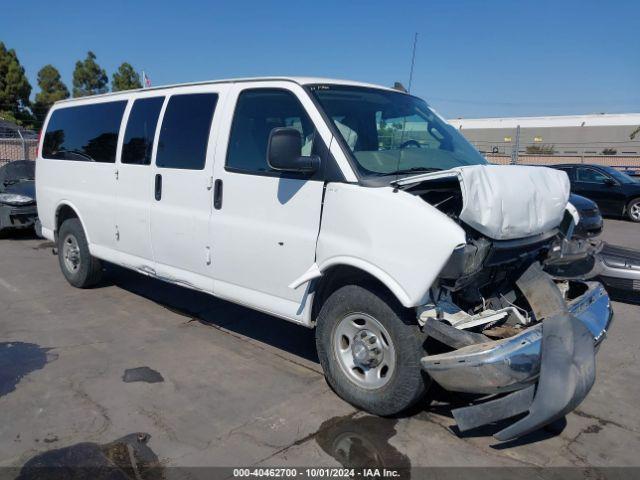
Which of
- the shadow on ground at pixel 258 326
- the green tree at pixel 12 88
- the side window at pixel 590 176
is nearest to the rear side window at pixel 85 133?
the shadow on ground at pixel 258 326

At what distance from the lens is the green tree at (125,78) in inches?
1778

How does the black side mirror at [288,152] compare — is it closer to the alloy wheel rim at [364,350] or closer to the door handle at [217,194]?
the door handle at [217,194]

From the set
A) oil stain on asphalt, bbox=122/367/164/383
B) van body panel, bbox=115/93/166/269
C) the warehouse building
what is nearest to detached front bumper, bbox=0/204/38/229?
van body panel, bbox=115/93/166/269

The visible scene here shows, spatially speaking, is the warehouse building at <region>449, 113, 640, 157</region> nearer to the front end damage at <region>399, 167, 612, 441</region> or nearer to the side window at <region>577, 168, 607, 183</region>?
the side window at <region>577, 168, 607, 183</region>

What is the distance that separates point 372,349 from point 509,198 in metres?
1.30

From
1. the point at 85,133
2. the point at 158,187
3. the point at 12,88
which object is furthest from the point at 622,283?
the point at 12,88

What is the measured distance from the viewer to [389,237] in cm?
337

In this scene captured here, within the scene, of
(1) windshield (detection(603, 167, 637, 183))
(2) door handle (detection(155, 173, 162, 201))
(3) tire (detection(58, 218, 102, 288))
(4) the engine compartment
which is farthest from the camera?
(1) windshield (detection(603, 167, 637, 183))

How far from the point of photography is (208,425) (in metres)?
3.59

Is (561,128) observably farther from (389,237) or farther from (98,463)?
(98,463)

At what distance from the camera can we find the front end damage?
2938 millimetres

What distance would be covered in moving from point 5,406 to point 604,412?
4201 mm

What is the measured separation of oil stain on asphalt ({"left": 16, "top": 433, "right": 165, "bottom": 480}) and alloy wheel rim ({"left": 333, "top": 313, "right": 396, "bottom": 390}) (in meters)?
1.37

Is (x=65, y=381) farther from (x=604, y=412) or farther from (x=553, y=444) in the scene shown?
(x=604, y=412)
